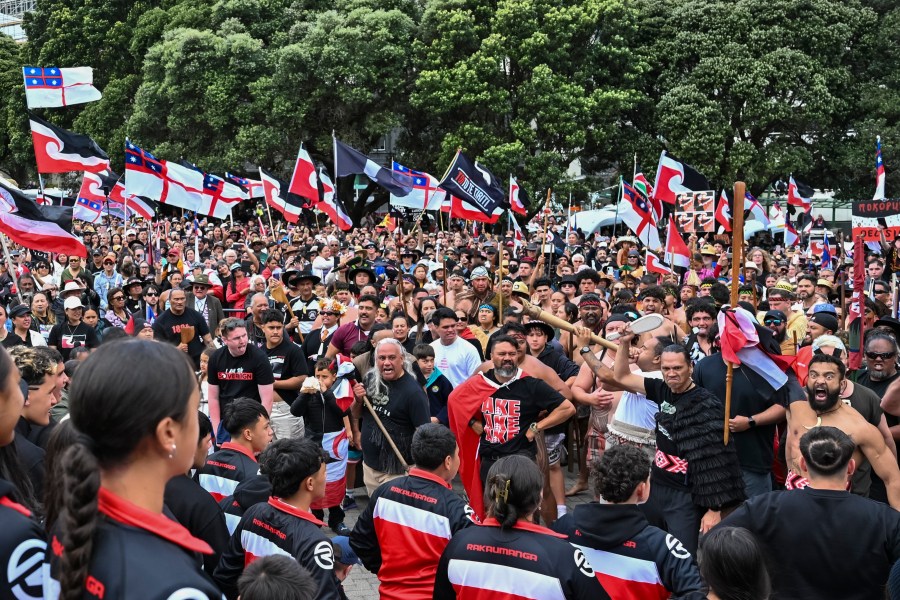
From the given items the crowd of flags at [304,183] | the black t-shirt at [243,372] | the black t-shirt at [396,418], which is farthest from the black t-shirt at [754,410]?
the crowd of flags at [304,183]

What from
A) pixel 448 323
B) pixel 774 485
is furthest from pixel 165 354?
pixel 448 323

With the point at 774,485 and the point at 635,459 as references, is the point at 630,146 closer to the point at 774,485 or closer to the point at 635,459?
the point at 774,485

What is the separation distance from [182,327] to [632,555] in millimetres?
7846

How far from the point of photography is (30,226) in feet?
36.6

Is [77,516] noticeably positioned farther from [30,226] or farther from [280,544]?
[30,226]

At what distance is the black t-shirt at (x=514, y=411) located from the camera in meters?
7.41

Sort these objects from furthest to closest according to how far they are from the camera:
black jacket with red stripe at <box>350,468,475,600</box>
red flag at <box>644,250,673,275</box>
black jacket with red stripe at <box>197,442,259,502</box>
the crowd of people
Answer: red flag at <box>644,250,673,275</box> → black jacket with red stripe at <box>197,442,259,502</box> → black jacket with red stripe at <box>350,468,475,600</box> → the crowd of people

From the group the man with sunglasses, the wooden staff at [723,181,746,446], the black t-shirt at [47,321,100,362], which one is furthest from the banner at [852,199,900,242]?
the man with sunglasses

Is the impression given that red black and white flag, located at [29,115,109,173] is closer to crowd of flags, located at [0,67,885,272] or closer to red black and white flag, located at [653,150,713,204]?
crowd of flags, located at [0,67,885,272]

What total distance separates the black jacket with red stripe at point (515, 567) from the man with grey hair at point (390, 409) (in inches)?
148

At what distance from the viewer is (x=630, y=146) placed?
3538 cm

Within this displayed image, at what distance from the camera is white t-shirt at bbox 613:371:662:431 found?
→ 779cm

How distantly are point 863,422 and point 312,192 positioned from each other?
15128 mm

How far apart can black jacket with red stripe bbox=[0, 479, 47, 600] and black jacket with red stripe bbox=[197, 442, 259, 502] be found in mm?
3446
